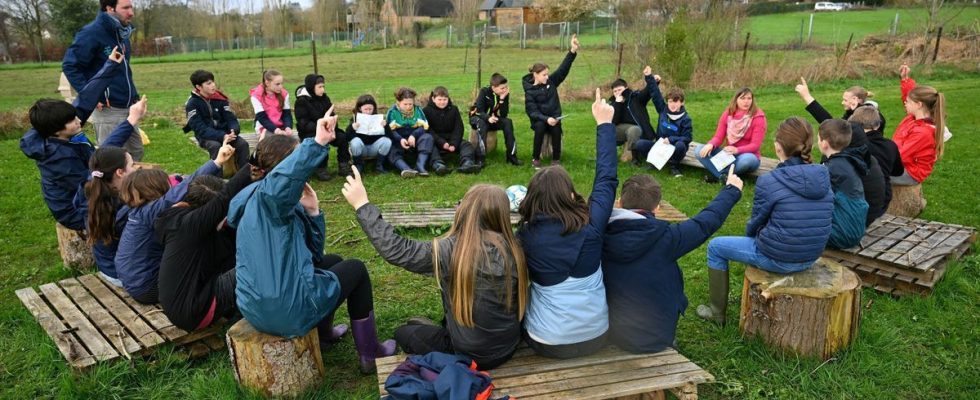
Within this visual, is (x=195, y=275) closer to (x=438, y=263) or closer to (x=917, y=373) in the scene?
(x=438, y=263)

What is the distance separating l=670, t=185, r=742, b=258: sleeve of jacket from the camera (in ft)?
11.3

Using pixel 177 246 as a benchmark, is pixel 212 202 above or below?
above

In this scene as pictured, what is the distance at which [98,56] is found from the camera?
6344 millimetres

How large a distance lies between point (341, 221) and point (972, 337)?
18.1 ft

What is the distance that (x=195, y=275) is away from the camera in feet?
11.7

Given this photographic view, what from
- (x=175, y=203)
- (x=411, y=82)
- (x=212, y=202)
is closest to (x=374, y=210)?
(x=212, y=202)

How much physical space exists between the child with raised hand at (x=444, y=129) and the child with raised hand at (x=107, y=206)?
479cm

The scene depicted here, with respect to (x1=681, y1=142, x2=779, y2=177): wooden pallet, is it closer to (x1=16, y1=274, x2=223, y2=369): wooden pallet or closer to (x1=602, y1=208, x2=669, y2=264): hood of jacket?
(x1=602, y1=208, x2=669, y2=264): hood of jacket

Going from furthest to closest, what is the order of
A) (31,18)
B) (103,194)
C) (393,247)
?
(31,18), (103,194), (393,247)

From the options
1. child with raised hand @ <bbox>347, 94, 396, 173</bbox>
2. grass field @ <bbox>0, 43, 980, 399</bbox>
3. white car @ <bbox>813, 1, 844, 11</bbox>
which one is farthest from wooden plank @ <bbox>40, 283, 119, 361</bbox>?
white car @ <bbox>813, 1, 844, 11</bbox>

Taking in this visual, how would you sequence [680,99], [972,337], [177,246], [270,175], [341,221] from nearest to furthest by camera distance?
[270,175] < [177,246] < [972,337] < [341,221] < [680,99]

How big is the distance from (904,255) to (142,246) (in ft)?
17.5

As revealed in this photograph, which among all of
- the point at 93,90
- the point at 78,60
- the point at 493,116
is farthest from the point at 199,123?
the point at 493,116

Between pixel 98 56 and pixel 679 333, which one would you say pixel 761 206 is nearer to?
pixel 679 333
